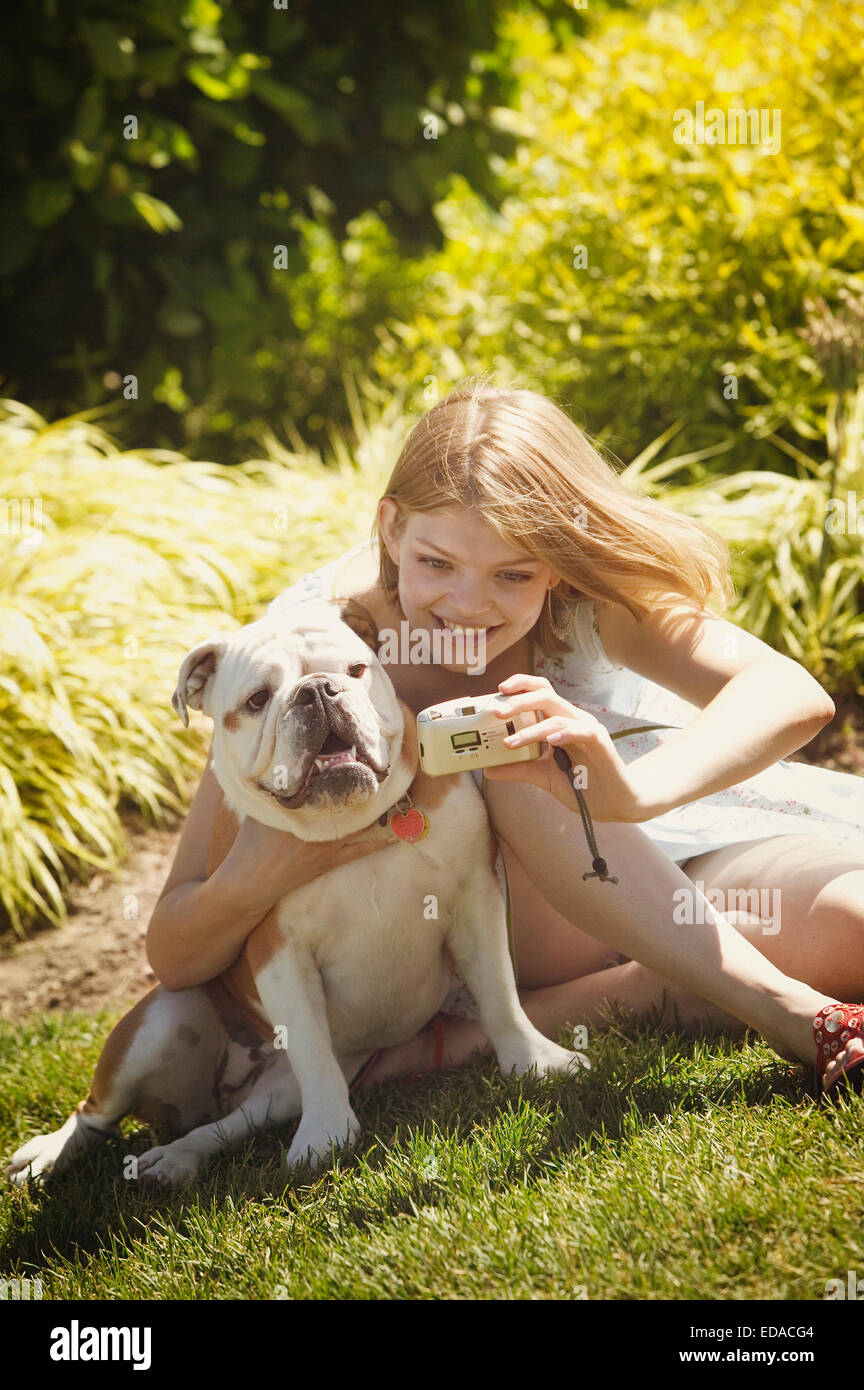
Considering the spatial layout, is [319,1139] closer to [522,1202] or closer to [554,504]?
[522,1202]

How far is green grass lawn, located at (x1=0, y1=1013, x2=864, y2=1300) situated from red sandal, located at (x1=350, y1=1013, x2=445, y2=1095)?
0.05 m

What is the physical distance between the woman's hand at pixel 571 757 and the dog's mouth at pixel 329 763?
0.25 meters

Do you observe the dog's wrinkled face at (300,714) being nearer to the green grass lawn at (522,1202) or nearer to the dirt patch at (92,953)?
the green grass lawn at (522,1202)

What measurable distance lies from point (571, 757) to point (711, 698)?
0.54 m

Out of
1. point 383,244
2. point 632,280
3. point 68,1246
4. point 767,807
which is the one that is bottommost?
point 68,1246

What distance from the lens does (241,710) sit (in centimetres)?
233

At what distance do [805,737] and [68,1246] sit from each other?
1804 mm

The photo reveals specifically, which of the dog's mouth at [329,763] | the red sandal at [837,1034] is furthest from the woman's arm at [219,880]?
the red sandal at [837,1034]

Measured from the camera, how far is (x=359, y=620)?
2.52 metres

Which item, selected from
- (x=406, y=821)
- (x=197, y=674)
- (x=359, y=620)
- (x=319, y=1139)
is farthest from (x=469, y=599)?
(x=319, y=1139)

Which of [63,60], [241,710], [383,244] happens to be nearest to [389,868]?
[241,710]

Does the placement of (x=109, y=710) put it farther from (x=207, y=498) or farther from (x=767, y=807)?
(x=767, y=807)

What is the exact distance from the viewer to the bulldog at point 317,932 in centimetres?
226

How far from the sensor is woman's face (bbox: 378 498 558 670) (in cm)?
241
